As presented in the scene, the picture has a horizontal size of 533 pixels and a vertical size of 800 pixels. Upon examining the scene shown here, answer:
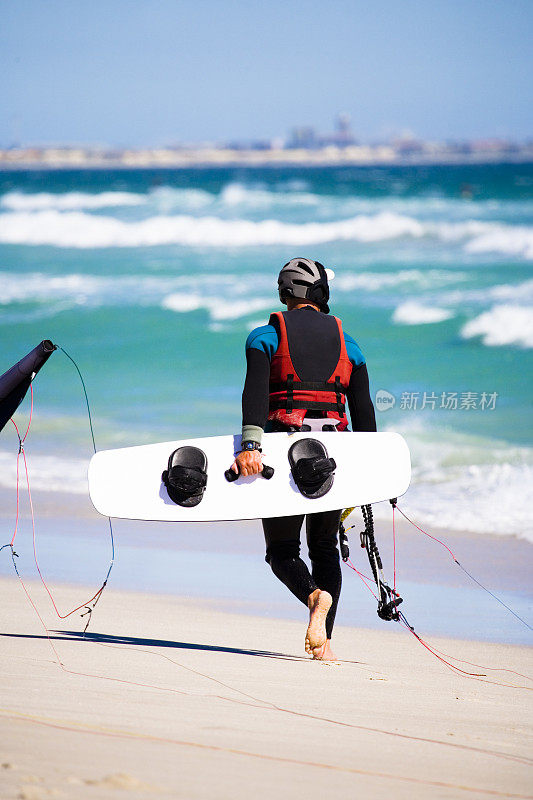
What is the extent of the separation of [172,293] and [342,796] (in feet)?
57.5

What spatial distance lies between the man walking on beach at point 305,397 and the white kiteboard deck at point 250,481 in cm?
7

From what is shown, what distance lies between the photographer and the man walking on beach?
11.9ft

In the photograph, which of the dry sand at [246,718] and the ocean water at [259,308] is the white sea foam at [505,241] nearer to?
the ocean water at [259,308]

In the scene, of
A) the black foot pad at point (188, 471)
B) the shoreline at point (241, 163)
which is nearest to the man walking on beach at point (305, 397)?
the black foot pad at point (188, 471)

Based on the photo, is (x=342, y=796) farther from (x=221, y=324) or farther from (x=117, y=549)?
(x=221, y=324)

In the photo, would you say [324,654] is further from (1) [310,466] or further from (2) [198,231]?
(2) [198,231]

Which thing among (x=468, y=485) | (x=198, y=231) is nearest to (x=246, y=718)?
(x=468, y=485)

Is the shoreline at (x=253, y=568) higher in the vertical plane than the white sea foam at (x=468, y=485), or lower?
lower

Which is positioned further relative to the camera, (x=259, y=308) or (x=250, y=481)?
(x=259, y=308)

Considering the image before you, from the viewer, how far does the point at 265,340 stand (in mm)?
3625

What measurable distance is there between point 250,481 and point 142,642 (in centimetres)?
76

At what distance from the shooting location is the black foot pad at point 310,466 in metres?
3.78

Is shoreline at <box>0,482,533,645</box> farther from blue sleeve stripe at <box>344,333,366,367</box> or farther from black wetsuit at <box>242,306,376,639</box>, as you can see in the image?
blue sleeve stripe at <box>344,333,366,367</box>

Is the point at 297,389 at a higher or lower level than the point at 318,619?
higher
